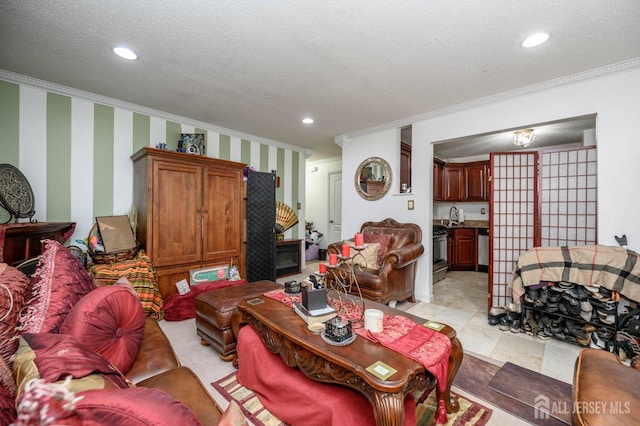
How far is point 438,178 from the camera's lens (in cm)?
554

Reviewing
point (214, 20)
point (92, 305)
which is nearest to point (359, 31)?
point (214, 20)

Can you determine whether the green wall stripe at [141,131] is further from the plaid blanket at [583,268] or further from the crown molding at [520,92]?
the plaid blanket at [583,268]

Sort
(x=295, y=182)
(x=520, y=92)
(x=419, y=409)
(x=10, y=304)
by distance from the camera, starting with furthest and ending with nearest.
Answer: (x=295, y=182) < (x=520, y=92) < (x=419, y=409) < (x=10, y=304)

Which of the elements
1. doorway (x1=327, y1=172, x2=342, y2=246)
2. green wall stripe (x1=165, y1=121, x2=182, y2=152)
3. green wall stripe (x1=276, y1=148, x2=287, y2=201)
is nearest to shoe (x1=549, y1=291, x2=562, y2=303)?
green wall stripe (x1=276, y1=148, x2=287, y2=201)

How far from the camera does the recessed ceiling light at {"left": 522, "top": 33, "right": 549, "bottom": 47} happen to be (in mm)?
2035

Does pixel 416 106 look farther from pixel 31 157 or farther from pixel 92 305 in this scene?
pixel 31 157

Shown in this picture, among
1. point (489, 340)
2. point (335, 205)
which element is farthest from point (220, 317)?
point (335, 205)

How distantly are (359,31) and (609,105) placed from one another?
2540 millimetres

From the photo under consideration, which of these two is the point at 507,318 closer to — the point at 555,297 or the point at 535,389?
the point at 555,297

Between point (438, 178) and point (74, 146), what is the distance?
5901 mm

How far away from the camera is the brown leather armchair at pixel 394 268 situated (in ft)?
10.1

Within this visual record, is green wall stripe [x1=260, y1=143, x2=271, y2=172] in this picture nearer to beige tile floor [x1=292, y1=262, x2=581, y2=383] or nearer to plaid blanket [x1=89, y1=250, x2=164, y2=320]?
plaid blanket [x1=89, y1=250, x2=164, y2=320]

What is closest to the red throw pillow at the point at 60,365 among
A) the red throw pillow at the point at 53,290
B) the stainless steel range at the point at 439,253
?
the red throw pillow at the point at 53,290

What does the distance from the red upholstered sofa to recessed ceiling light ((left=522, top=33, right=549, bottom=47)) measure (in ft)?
10.1
